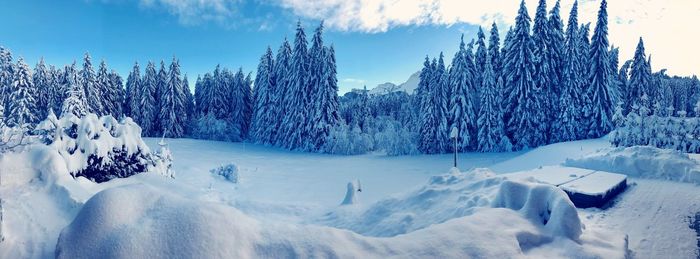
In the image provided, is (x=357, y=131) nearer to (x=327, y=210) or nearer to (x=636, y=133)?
(x=636, y=133)

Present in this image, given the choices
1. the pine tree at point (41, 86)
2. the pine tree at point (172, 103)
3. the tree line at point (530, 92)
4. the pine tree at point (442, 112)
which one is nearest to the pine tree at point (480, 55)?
the tree line at point (530, 92)

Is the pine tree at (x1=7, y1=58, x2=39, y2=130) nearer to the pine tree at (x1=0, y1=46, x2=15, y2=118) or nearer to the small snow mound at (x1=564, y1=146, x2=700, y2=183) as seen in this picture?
the pine tree at (x1=0, y1=46, x2=15, y2=118)

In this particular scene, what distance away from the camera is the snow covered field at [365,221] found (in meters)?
3.25

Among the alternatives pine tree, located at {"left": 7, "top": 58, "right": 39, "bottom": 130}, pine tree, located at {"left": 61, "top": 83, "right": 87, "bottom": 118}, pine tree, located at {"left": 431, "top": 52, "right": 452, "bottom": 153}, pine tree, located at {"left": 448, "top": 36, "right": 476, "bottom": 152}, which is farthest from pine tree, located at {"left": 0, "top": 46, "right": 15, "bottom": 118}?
pine tree, located at {"left": 448, "top": 36, "right": 476, "bottom": 152}

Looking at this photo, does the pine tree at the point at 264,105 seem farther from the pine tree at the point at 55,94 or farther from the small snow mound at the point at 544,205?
the small snow mound at the point at 544,205

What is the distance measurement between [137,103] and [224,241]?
4925 centimetres

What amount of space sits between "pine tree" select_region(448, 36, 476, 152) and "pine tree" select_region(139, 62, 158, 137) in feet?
118

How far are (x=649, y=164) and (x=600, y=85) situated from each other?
23.8m

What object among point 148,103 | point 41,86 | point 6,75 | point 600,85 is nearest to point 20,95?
point 6,75

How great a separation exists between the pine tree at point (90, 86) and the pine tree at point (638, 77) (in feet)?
189

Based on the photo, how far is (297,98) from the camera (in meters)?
37.5

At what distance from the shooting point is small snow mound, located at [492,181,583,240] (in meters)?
4.54

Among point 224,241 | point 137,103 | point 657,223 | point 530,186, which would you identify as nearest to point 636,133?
point 657,223

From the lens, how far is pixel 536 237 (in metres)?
4.40
